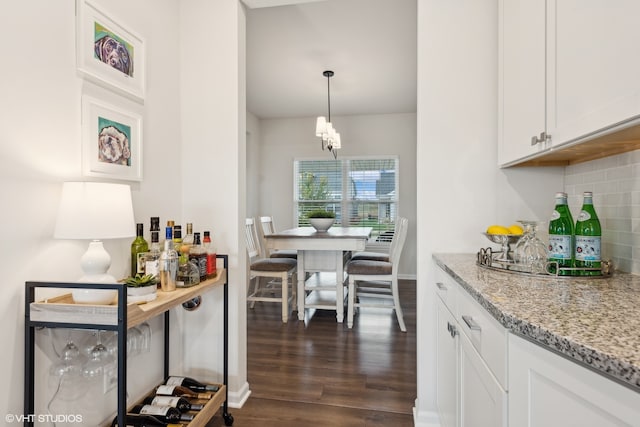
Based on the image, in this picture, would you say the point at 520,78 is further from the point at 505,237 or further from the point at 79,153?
the point at 79,153

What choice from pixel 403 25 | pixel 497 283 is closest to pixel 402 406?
pixel 497 283

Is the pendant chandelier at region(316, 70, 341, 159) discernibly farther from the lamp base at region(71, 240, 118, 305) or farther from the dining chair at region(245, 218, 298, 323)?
the lamp base at region(71, 240, 118, 305)

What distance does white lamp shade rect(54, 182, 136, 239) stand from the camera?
47.4 inches

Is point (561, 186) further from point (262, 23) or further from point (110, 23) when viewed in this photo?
point (262, 23)

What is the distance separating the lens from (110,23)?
1.57 m

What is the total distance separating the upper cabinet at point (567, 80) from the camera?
2.93 feet

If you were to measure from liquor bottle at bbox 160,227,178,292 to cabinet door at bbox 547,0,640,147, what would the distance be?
1.56 metres

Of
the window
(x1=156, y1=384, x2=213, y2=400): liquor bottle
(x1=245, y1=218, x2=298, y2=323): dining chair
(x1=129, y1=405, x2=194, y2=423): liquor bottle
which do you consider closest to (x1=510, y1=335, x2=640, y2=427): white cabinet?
(x1=129, y1=405, x2=194, y2=423): liquor bottle

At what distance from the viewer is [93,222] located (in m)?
1.23

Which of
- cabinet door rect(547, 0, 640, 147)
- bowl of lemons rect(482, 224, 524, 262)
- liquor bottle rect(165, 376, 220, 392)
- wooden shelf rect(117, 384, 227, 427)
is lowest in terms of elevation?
wooden shelf rect(117, 384, 227, 427)

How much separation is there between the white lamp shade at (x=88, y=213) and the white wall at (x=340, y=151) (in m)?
4.65

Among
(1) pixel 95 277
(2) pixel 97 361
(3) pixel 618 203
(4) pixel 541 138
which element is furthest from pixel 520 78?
(2) pixel 97 361

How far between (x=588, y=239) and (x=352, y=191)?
4692mm

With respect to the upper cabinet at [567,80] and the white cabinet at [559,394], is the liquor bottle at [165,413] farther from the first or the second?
the upper cabinet at [567,80]
